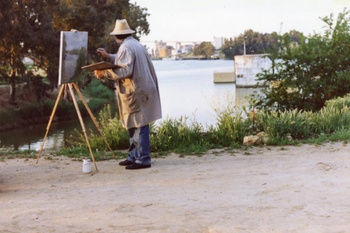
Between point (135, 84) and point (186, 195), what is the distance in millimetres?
2151

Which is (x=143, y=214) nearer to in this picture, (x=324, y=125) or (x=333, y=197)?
(x=333, y=197)

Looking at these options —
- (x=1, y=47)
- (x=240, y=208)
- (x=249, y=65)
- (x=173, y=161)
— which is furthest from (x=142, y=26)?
(x=240, y=208)

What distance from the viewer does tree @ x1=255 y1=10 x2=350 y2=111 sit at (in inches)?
625

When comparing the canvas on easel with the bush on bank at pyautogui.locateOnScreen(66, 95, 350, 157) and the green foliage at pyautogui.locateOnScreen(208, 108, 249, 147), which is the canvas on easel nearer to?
the bush on bank at pyautogui.locateOnScreen(66, 95, 350, 157)

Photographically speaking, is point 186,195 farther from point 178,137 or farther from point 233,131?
point 233,131

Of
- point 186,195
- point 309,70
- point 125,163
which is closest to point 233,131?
point 125,163

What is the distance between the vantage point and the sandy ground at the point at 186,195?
507 centimetres

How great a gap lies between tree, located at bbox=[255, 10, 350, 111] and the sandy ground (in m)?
7.45

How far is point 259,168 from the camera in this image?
25.2ft

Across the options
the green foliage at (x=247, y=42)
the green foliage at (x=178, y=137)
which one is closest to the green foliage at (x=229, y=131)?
the green foliage at (x=178, y=137)

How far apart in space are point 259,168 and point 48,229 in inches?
141

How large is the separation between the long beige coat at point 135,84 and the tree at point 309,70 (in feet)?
29.4

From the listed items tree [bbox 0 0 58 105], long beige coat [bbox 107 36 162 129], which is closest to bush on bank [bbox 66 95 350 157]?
long beige coat [bbox 107 36 162 129]

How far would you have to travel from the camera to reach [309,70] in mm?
16156
